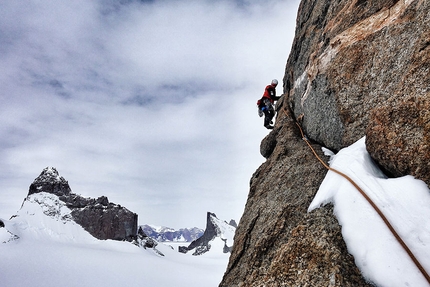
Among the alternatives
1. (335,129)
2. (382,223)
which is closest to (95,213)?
(335,129)

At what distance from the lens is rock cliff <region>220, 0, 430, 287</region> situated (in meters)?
3.79

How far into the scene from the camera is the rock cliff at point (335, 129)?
3.79m

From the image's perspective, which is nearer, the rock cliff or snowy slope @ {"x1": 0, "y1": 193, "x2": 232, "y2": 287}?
the rock cliff

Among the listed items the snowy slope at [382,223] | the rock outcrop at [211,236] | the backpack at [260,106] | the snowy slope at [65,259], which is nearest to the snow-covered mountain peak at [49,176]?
the snowy slope at [65,259]

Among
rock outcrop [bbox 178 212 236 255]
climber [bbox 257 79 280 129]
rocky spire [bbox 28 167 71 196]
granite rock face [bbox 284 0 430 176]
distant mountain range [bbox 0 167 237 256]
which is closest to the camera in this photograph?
granite rock face [bbox 284 0 430 176]

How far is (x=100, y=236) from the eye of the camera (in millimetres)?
94688

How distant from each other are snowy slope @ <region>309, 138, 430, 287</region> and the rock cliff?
0.19 metres

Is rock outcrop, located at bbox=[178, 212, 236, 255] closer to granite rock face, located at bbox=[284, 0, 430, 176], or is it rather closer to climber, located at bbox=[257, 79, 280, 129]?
climber, located at bbox=[257, 79, 280, 129]

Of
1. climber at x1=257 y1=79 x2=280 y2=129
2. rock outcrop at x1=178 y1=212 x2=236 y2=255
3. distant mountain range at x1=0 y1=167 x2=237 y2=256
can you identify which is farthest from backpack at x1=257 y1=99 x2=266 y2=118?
rock outcrop at x1=178 y1=212 x2=236 y2=255

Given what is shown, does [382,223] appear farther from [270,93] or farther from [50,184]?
[50,184]

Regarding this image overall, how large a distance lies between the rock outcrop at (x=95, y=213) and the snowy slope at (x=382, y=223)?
333 feet

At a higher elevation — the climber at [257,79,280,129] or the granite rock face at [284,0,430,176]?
the climber at [257,79,280,129]

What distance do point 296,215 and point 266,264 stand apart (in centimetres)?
119

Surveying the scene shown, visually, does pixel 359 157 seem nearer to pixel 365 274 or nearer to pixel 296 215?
pixel 296 215
